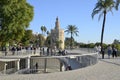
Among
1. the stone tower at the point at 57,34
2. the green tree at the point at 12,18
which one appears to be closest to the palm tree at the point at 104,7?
the green tree at the point at 12,18

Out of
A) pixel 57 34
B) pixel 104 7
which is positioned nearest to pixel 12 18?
pixel 104 7

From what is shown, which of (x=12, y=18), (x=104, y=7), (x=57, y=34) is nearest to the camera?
(x=12, y=18)

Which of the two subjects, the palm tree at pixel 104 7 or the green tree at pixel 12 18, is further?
the palm tree at pixel 104 7

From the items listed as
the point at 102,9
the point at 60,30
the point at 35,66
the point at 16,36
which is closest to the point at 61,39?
the point at 60,30

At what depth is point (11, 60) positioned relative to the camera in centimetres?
3616

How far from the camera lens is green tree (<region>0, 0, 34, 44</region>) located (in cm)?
4619

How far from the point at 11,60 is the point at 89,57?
10.6m

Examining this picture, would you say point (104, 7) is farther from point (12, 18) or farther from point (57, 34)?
point (57, 34)

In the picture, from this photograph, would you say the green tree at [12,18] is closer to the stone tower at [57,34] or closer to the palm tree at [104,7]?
the palm tree at [104,7]

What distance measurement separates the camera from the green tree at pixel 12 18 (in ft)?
152

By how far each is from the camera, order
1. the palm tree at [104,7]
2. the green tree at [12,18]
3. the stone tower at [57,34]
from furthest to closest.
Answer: the stone tower at [57,34] → the palm tree at [104,7] → the green tree at [12,18]

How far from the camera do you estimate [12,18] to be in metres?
46.4

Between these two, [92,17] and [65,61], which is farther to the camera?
[92,17]

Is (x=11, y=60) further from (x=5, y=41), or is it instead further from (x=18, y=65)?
(x=5, y=41)
